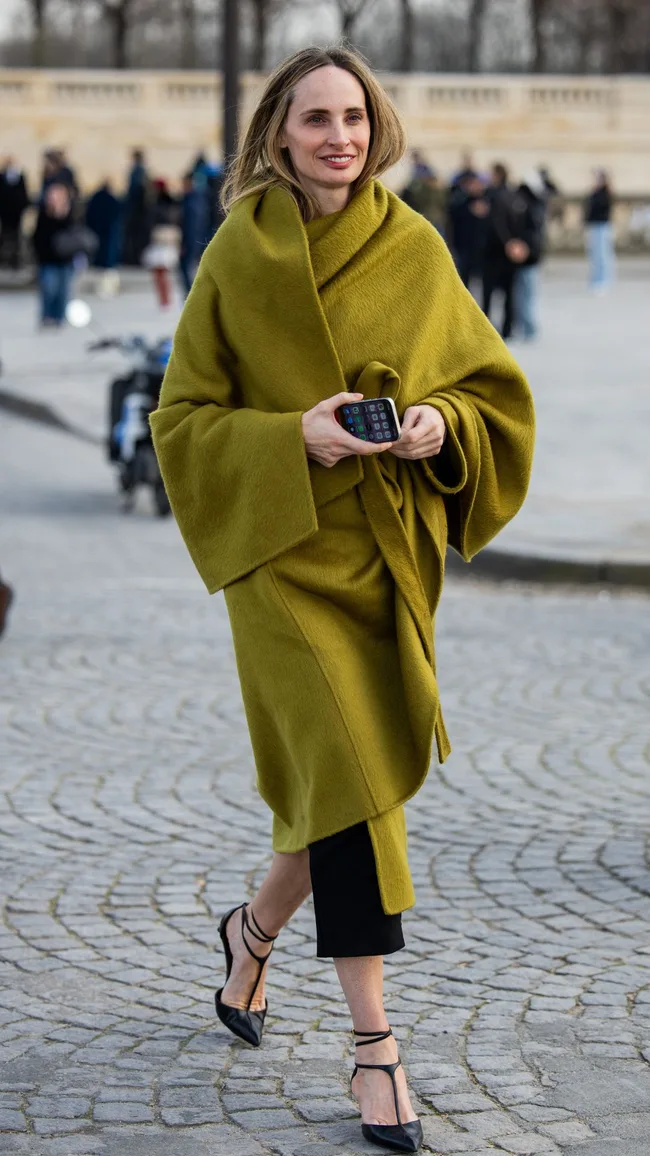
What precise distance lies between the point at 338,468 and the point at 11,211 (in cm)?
2587

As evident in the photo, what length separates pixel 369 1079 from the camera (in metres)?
3.40

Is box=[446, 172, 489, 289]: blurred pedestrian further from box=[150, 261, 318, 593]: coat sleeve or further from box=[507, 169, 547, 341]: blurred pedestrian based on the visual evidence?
box=[150, 261, 318, 593]: coat sleeve

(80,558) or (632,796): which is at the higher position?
(632,796)

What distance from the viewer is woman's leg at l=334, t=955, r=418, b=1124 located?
338cm

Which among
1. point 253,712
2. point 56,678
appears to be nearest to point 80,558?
point 56,678

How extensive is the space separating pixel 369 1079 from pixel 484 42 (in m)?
88.0

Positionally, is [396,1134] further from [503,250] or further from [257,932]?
[503,250]

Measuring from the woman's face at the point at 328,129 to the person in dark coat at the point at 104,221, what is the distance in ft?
78.3

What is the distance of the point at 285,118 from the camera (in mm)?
3473

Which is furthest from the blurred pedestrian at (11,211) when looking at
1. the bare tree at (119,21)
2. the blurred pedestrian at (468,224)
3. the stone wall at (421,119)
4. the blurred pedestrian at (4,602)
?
the bare tree at (119,21)

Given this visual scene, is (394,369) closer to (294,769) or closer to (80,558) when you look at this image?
(294,769)

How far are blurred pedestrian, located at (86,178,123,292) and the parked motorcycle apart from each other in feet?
50.6

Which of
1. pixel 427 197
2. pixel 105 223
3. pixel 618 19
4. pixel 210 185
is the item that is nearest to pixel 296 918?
pixel 210 185

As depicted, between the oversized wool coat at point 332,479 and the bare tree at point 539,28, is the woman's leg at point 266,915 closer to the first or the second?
the oversized wool coat at point 332,479
